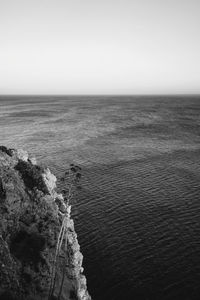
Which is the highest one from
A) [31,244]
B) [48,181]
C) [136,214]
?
[48,181]

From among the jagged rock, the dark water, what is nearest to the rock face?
the jagged rock

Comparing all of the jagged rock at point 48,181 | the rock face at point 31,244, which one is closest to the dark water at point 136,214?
the rock face at point 31,244

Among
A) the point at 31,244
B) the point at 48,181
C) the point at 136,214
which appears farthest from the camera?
the point at 136,214

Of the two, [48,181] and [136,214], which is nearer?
[48,181]

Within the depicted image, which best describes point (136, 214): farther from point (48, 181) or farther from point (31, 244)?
point (31, 244)

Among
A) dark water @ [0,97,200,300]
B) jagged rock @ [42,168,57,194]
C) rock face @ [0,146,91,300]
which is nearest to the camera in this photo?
rock face @ [0,146,91,300]

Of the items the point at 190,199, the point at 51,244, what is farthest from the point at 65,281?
the point at 190,199

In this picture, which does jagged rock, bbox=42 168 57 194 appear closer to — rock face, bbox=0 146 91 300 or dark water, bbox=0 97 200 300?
rock face, bbox=0 146 91 300

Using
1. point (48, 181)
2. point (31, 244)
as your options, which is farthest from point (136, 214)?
point (31, 244)
